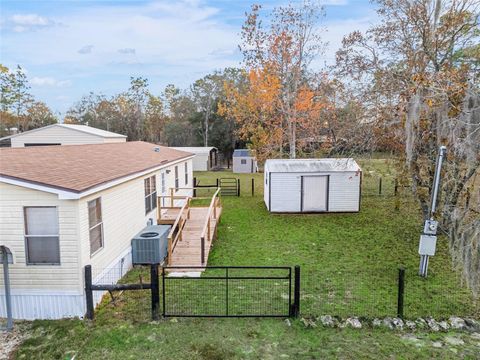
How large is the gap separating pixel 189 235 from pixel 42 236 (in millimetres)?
4606

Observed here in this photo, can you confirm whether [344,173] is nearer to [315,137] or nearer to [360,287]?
[315,137]

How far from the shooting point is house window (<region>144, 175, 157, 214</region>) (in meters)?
10.7

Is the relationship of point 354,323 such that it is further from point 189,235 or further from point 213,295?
point 189,235

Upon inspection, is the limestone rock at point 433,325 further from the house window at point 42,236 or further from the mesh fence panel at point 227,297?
the house window at point 42,236

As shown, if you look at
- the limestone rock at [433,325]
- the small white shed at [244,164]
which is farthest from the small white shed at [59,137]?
the limestone rock at [433,325]

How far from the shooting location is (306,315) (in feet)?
20.1

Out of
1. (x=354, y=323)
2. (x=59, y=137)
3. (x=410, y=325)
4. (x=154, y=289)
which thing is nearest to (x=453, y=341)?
(x=410, y=325)

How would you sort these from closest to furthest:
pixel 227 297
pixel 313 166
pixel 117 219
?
pixel 227 297 → pixel 117 219 → pixel 313 166

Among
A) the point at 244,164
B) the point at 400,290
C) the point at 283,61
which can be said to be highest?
the point at 283,61

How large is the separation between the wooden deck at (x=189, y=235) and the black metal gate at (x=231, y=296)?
981mm

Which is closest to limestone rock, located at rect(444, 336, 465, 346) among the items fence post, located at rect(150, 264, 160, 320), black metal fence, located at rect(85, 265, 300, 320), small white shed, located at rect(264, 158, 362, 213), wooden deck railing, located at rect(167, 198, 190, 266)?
black metal fence, located at rect(85, 265, 300, 320)

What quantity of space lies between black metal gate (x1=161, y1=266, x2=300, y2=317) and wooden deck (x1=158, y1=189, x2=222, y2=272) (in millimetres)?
981

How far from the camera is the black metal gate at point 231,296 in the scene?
20.0 feet

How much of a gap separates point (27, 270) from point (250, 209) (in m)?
10.3
